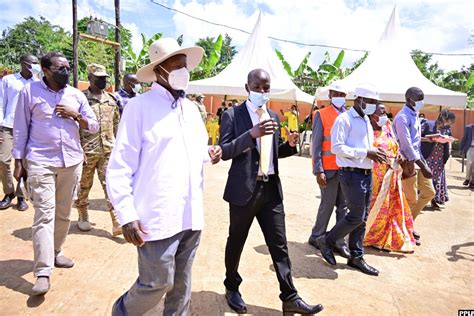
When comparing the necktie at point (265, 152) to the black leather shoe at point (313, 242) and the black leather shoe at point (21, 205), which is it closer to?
the black leather shoe at point (313, 242)

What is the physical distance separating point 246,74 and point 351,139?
12.0 meters

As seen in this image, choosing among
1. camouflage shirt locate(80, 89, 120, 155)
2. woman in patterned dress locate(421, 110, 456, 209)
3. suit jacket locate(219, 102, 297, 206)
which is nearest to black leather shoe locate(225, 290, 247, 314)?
suit jacket locate(219, 102, 297, 206)

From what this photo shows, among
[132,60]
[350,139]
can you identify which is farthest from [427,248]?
[132,60]

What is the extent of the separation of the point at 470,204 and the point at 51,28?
144ft

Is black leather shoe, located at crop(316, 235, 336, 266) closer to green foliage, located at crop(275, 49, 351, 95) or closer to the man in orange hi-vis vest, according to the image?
the man in orange hi-vis vest

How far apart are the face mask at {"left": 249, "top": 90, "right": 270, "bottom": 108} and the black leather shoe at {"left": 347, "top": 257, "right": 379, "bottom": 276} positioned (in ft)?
7.53

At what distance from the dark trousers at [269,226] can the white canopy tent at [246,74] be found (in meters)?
11.4

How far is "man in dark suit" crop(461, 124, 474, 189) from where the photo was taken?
28.0 feet

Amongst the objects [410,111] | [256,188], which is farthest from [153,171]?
[410,111]

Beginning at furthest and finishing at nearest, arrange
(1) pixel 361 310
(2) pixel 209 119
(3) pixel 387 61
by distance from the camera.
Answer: (2) pixel 209 119
(3) pixel 387 61
(1) pixel 361 310

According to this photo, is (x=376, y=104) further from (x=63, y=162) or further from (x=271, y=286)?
(x=63, y=162)

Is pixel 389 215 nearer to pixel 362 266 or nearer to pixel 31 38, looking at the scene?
pixel 362 266

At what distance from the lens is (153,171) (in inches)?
86.3

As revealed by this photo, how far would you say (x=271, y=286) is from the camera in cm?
367
